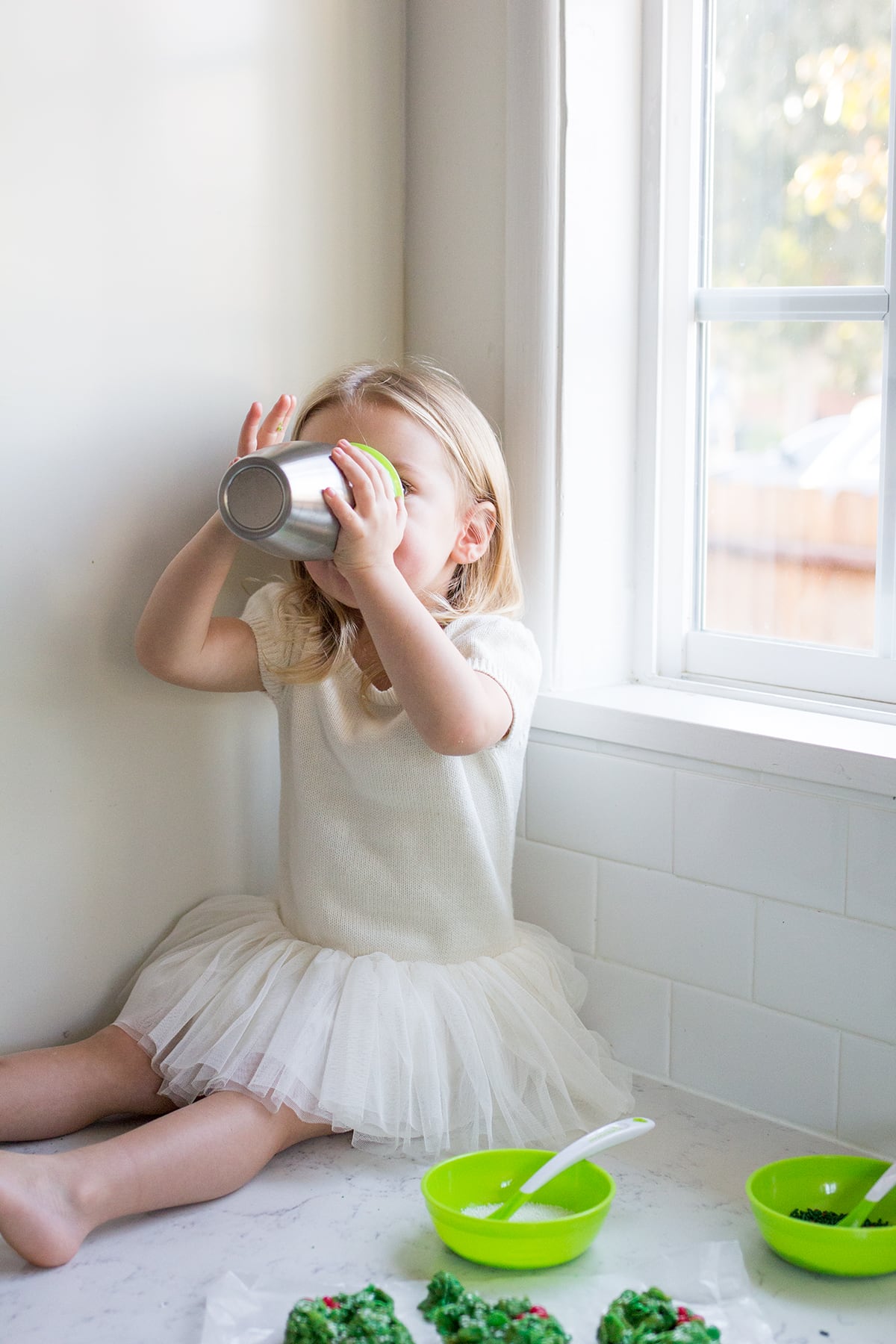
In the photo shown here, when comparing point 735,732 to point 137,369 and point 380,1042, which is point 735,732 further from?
point 137,369

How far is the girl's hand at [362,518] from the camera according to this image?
1.03 m

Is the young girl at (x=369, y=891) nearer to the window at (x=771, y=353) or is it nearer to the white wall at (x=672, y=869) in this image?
the white wall at (x=672, y=869)

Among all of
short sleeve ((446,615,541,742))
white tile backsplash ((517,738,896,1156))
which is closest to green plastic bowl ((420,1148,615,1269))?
white tile backsplash ((517,738,896,1156))

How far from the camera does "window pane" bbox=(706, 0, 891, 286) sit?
1216 mm

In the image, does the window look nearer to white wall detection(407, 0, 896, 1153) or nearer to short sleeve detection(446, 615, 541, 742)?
white wall detection(407, 0, 896, 1153)

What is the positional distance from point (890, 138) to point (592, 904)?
792mm

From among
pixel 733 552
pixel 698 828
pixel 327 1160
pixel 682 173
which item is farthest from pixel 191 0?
pixel 327 1160

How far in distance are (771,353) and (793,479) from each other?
0.42 feet

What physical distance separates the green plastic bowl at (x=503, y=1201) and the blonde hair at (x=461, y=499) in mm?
440

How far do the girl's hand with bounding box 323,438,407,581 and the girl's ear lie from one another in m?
0.19

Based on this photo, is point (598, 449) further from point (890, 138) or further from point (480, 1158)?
point (480, 1158)

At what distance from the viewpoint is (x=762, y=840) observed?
120 cm

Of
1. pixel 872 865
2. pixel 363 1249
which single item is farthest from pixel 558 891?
pixel 363 1249

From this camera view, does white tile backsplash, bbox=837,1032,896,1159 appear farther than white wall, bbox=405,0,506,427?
No
